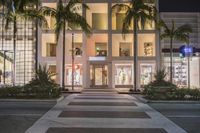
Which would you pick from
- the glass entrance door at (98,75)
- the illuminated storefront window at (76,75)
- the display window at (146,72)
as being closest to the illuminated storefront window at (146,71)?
the display window at (146,72)

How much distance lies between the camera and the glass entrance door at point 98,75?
174 ft

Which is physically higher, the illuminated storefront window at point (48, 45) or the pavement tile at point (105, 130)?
the illuminated storefront window at point (48, 45)

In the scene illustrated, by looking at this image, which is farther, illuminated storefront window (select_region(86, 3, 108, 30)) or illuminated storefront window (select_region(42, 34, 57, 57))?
illuminated storefront window (select_region(86, 3, 108, 30))

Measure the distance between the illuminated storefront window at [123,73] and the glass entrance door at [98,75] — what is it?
134 centimetres

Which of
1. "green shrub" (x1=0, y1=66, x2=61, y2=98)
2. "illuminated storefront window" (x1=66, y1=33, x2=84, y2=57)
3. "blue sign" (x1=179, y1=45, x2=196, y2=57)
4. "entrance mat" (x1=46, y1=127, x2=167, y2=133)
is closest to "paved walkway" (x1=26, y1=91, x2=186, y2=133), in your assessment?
"entrance mat" (x1=46, y1=127, x2=167, y2=133)

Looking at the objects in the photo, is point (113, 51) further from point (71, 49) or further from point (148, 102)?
point (148, 102)

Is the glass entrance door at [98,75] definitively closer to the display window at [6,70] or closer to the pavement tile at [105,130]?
the display window at [6,70]

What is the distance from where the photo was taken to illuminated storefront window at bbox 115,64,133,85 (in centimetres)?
5331

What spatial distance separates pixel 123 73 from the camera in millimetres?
53344

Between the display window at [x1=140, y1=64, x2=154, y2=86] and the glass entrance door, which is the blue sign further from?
the glass entrance door

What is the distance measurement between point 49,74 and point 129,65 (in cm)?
2261

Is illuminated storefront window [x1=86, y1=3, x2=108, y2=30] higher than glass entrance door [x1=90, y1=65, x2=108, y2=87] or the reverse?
higher

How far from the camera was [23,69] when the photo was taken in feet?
174

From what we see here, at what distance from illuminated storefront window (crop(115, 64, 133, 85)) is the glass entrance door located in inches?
52.6
